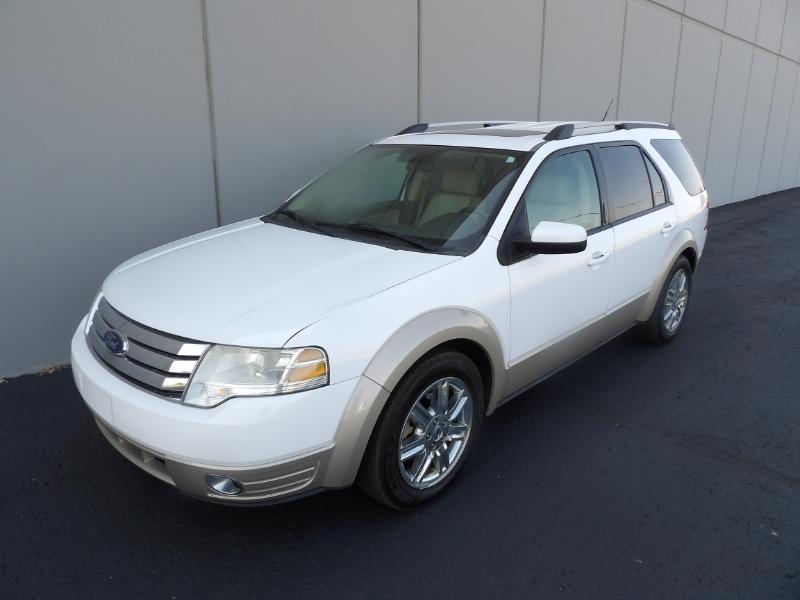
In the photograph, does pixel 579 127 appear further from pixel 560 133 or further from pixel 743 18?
pixel 743 18

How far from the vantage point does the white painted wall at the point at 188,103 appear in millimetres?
4270

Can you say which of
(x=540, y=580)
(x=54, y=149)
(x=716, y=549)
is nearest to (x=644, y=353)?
(x=716, y=549)

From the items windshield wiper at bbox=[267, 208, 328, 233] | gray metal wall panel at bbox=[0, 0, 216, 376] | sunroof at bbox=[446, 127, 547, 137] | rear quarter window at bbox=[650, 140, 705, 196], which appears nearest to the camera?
windshield wiper at bbox=[267, 208, 328, 233]

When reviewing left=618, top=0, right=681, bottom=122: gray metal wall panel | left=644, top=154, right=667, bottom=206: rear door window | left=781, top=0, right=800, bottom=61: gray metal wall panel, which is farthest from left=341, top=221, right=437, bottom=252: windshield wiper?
left=781, top=0, right=800, bottom=61: gray metal wall panel

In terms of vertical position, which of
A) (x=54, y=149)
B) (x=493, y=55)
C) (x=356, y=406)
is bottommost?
(x=356, y=406)

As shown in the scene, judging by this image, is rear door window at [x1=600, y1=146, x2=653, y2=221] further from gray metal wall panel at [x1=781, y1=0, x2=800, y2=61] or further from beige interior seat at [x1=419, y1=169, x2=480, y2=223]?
gray metal wall panel at [x1=781, y1=0, x2=800, y2=61]

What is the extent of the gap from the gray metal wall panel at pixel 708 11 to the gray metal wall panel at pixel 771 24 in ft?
8.94

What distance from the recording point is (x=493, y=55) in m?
7.80

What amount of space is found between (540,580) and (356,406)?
1.09 meters

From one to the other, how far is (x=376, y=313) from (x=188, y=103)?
320 cm

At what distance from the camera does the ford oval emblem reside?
2732 mm

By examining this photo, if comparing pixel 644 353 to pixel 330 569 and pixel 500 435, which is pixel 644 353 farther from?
pixel 330 569

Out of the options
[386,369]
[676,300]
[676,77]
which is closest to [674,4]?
[676,77]

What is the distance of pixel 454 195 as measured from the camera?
→ 3.58 metres
